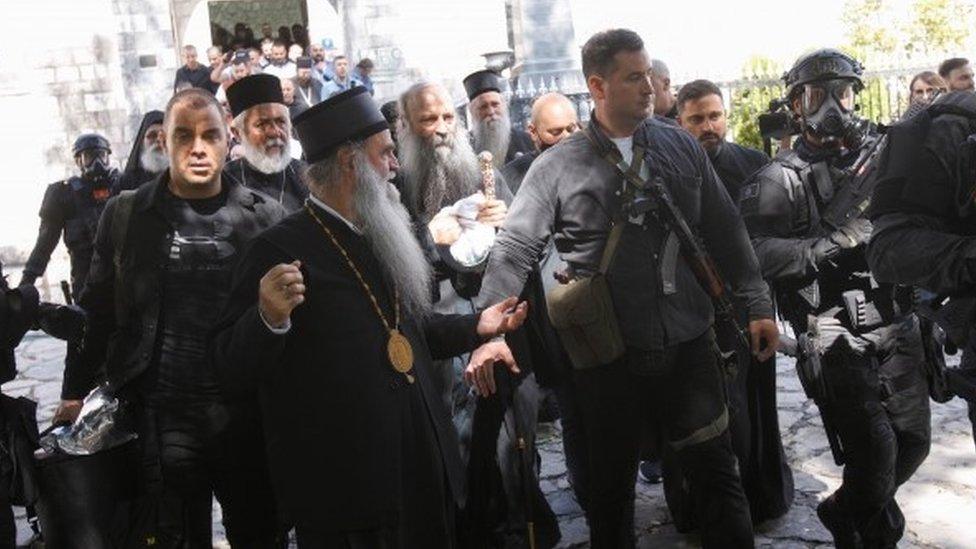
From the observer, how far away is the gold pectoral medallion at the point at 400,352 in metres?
3.27

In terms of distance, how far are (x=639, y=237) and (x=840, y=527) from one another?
149 cm

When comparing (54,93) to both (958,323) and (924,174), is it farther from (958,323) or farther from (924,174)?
(958,323)

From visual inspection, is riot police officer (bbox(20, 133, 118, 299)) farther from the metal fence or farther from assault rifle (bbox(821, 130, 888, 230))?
the metal fence

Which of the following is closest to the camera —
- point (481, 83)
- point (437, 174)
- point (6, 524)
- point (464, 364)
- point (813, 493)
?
point (6, 524)

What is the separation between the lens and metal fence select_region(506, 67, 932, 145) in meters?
17.8

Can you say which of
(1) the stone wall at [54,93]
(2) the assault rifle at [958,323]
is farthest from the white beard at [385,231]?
(1) the stone wall at [54,93]

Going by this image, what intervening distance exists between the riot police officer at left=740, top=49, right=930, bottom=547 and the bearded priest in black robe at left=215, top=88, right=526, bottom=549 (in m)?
1.66

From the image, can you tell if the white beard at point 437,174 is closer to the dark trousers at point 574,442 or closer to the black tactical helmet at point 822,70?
the dark trousers at point 574,442

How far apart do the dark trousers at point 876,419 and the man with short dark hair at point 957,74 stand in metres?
6.49

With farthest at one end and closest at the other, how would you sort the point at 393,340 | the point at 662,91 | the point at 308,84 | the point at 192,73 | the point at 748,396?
the point at 192,73 < the point at 308,84 < the point at 662,91 < the point at 748,396 < the point at 393,340

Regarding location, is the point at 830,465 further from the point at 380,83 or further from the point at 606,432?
the point at 380,83

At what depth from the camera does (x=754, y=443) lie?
5.25 meters

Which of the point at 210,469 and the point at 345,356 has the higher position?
the point at 345,356

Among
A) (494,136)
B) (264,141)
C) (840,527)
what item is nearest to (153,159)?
(264,141)
